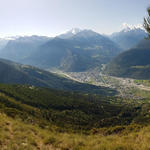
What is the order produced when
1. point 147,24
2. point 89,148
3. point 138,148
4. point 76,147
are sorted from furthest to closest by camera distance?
→ point 147,24, point 76,147, point 89,148, point 138,148

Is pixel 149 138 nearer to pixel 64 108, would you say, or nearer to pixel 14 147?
pixel 14 147

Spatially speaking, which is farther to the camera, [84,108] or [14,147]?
[84,108]

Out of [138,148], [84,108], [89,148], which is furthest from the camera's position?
[84,108]

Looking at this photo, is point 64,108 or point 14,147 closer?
point 14,147

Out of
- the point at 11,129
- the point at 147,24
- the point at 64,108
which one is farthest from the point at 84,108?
the point at 11,129

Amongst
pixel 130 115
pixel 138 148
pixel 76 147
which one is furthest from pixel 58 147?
pixel 130 115

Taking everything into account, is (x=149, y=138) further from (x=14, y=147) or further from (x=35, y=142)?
(x=14, y=147)

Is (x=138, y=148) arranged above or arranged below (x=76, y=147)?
above

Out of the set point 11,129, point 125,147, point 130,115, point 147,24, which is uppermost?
point 147,24

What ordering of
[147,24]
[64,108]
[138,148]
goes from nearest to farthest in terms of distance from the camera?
[138,148], [147,24], [64,108]
